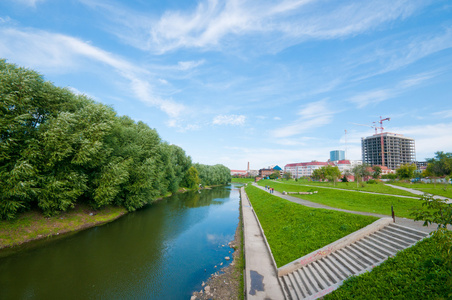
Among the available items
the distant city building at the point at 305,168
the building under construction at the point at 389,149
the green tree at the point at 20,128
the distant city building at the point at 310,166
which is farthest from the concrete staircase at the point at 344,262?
the building under construction at the point at 389,149

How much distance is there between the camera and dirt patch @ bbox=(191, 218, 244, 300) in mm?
12001

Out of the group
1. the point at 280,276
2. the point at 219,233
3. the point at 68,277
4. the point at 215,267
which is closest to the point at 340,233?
the point at 280,276

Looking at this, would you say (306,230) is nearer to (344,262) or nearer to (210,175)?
(344,262)

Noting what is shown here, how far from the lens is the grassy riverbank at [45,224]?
1892 cm

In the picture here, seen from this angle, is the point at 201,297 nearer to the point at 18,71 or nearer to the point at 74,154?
the point at 74,154

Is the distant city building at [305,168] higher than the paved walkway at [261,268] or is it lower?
higher

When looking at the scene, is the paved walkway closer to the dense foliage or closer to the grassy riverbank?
the grassy riverbank

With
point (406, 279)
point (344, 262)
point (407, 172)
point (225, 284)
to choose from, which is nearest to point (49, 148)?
point (225, 284)

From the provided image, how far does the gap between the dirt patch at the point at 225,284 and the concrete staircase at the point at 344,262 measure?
2.91 m

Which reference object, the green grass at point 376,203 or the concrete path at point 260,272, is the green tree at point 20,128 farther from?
the green grass at point 376,203

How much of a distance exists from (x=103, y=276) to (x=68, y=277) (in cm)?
230

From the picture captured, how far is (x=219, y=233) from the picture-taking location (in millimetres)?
24188

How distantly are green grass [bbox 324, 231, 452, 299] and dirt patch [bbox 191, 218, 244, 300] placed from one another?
5.42m

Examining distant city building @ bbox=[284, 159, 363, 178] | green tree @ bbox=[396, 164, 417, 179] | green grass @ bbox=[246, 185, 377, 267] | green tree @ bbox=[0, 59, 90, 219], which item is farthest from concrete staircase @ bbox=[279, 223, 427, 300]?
distant city building @ bbox=[284, 159, 363, 178]
